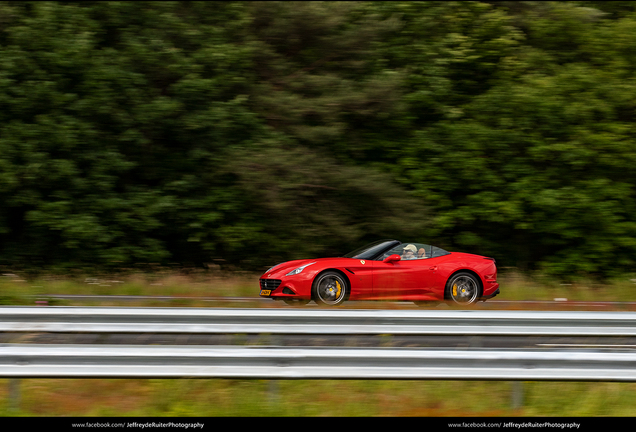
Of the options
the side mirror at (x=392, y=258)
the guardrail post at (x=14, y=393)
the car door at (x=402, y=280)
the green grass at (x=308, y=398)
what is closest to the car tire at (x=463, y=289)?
the car door at (x=402, y=280)

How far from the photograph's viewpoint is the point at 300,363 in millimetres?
4770

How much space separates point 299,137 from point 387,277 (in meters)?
6.85

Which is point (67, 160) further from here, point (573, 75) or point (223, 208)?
point (573, 75)

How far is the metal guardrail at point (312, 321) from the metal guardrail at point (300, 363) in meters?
0.17

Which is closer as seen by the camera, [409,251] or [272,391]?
[272,391]

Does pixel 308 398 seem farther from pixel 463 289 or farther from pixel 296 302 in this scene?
pixel 463 289

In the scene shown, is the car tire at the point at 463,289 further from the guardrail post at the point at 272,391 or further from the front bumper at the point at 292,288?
the guardrail post at the point at 272,391

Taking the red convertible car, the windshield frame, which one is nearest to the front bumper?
the red convertible car

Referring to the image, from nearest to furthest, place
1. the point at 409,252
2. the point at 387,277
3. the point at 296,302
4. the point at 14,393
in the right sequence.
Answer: the point at 14,393 → the point at 387,277 → the point at 296,302 → the point at 409,252

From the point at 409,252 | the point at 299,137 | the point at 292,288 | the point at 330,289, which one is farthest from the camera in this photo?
the point at 299,137

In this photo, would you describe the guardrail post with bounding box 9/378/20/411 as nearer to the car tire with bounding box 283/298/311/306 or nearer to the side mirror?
the car tire with bounding box 283/298/311/306

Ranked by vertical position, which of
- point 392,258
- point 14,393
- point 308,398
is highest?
point 392,258

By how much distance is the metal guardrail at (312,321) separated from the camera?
193 inches

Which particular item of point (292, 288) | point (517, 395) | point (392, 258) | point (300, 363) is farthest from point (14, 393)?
point (392, 258)
